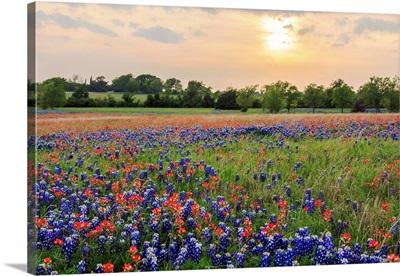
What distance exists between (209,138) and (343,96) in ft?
4.85

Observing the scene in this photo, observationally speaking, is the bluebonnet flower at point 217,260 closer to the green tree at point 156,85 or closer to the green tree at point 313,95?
the green tree at point 156,85

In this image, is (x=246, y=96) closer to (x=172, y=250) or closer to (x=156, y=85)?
(x=156, y=85)

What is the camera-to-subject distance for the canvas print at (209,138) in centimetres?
613

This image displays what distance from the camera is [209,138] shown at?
23.0ft

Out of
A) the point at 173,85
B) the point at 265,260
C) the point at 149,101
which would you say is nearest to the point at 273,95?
the point at 173,85

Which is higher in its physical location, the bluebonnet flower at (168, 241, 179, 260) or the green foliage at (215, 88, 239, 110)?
the green foliage at (215, 88, 239, 110)

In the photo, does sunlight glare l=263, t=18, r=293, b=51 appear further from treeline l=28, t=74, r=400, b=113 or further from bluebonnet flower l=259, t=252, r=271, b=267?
bluebonnet flower l=259, t=252, r=271, b=267

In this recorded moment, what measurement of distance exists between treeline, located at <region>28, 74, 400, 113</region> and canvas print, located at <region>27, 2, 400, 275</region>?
14 millimetres

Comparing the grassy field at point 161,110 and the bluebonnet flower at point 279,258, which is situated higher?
the grassy field at point 161,110

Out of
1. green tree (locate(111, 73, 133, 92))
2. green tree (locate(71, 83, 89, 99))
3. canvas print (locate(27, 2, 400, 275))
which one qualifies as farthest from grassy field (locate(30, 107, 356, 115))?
green tree (locate(111, 73, 133, 92))

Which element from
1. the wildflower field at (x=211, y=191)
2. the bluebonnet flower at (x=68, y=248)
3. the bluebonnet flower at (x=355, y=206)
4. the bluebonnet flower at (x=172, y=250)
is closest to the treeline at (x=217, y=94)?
the wildflower field at (x=211, y=191)

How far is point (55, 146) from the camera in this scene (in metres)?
6.37

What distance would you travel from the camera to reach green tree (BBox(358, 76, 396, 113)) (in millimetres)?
7234

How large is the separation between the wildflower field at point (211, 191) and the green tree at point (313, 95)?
7.5 inches
